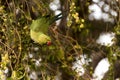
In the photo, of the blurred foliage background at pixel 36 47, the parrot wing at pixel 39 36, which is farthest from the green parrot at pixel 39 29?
the blurred foliage background at pixel 36 47

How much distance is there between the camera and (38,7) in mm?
1845

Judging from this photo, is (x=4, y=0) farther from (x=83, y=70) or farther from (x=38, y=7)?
(x=83, y=70)

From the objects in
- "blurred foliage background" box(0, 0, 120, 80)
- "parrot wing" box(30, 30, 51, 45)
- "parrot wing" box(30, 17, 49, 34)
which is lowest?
"parrot wing" box(30, 30, 51, 45)

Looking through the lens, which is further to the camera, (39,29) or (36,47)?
(36,47)

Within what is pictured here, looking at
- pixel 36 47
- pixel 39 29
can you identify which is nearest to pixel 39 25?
pixel 39 29

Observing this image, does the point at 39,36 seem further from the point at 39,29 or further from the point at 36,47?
the point at 36,47

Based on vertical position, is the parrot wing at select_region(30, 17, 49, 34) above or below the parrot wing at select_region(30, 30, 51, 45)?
above

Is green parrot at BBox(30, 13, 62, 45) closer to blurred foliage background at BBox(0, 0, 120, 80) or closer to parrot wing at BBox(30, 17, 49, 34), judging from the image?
parrot wing at BBox(30, 17, 49, 34)

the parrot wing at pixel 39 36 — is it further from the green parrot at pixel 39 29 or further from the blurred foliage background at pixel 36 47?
the blurred foliage background at pixel 36 47

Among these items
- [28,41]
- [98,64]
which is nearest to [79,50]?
[28,41]

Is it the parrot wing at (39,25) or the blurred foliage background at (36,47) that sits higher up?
the blurred foliage background at (36,47)

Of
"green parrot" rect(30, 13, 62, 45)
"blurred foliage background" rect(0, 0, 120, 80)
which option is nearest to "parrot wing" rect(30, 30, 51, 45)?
"green parrot" rect(30, 13, 62, 45)

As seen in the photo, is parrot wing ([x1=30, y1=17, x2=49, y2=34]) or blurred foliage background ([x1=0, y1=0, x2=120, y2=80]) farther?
blurred foliage background ([x1=0, y1=0, x2=120, y2=80])

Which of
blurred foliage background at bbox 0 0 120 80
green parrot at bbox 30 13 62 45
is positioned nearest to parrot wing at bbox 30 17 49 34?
green parrot at bbox 30 13 62 45
